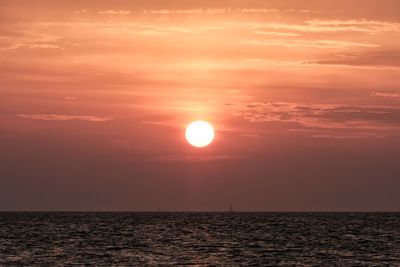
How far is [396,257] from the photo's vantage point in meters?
78.3

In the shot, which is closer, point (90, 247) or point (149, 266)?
point (149, 266)

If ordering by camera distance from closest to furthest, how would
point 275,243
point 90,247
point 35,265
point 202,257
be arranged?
point 35,265 → point 202,257 → point 90,247 → point 275,243

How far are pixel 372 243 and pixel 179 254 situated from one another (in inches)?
1311

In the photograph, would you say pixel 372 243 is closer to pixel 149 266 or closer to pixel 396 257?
pixel 396 257

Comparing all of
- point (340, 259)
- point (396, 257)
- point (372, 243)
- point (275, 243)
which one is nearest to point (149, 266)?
point (340, 259)

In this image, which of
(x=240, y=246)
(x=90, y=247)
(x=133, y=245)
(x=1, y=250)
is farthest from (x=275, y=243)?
(x=1, y=250)

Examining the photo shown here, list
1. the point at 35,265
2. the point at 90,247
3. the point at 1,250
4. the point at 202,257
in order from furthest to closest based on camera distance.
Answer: the point at 90,247
the point at 1,250
the point at 202,257
the point at 35,265

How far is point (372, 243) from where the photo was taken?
101938mm

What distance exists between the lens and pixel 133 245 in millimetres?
95125

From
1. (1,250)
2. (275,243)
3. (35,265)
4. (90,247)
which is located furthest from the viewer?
(275,243)

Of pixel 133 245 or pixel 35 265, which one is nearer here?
pixel 35 265

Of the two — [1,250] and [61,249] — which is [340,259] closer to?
[61,249]

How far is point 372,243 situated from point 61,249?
41.5 meters

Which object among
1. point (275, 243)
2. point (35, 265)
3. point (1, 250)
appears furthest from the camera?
point (275, 243)
